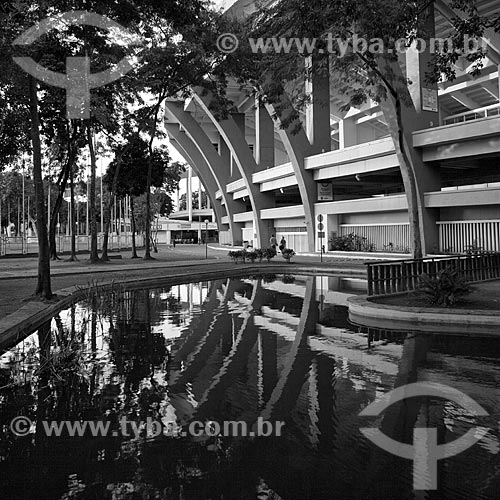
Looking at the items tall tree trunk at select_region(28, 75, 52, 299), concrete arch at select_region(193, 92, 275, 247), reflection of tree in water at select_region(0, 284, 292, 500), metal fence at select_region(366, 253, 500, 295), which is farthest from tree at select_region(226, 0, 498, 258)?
concrete arch at select_region(193, 92, 275, 247)

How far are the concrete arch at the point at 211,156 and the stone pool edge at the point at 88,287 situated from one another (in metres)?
35.0

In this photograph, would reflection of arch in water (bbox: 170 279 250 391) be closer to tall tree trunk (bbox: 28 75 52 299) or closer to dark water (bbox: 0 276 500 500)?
dark water (bbox: 0 276 500 500)

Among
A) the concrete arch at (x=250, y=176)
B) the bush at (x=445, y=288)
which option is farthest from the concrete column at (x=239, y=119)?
the bush at (x=445, y=288)

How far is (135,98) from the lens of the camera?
28000 millimetres

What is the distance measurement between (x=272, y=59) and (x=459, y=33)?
6.88m

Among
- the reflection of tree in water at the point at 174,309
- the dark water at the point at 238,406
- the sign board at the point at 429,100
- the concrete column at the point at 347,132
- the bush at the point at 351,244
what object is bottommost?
the dark water at the point at 238,406

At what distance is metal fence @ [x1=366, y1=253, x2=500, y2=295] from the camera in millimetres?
12508

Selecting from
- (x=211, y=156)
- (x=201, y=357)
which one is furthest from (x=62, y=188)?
(x=211, y=156)

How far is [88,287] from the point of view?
15172mm

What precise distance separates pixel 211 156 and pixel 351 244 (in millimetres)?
28018

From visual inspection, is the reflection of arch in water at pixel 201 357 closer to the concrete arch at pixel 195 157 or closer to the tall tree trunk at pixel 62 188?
the tall tree trunk at pixel 62 188

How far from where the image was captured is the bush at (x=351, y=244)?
3496 cm

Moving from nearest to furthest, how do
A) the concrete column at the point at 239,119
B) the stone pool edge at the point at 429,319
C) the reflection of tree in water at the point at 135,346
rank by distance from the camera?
the reflection of tree in water at the point at 135,346 < the stone pool edge at the point at 429,319 < the concrete column at the point at 239,119

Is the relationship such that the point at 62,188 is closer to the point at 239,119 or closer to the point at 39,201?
the point at 39,201
